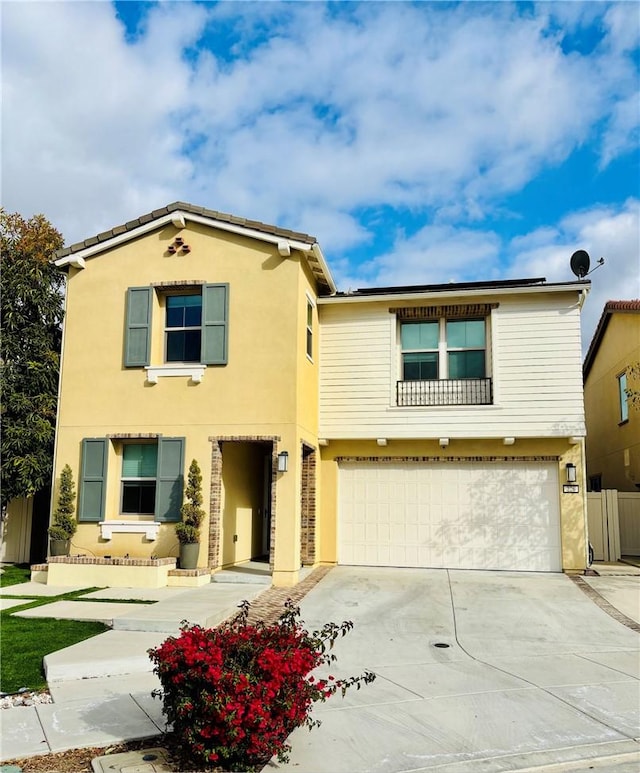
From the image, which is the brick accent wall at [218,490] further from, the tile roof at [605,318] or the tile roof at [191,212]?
the tile roof at [605,318]

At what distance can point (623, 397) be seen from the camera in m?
20.0

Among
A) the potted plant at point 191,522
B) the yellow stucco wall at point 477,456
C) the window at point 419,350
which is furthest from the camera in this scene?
the window at point 419,350

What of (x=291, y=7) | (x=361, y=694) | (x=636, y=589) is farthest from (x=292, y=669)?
(x=636, y=589)

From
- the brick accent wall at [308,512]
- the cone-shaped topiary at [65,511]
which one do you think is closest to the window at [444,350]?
the brick accent wall at [308,512]

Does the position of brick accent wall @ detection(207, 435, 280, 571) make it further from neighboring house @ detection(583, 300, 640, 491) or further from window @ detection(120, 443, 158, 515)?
neighboring house @ detection(583, 300, 640, 491)

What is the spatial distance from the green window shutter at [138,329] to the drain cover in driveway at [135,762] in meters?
9.21

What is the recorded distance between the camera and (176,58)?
9711mm

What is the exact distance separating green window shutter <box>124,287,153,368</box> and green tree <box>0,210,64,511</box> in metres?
2.59

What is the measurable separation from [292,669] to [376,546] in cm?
1028

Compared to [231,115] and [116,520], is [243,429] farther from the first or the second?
[231,115]

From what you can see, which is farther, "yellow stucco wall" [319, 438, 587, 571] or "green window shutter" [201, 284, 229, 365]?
"yellow stucco wall" [319, 438, 587, 571]

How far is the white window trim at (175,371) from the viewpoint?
510 inches

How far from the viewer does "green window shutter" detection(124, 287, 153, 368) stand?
13195 mm

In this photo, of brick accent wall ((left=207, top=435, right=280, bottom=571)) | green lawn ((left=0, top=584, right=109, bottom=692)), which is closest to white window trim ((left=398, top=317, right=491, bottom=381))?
brick accent wall ((left=207, top=435, right=280, bottom=571))
